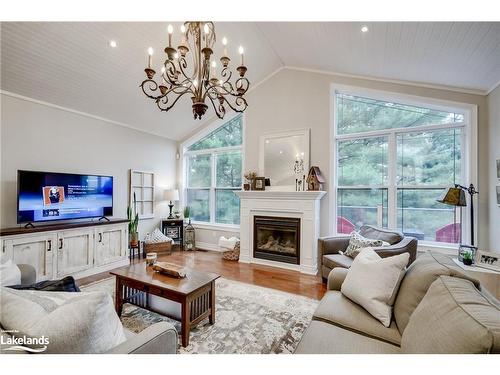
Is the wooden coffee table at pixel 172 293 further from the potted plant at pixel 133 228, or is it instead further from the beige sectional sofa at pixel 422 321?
the potted plant at pixel 133 228

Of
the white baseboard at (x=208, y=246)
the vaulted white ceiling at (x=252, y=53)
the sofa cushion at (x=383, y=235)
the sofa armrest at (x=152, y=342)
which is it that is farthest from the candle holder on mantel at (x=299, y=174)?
the sofa armrest at (x=152, y=342)

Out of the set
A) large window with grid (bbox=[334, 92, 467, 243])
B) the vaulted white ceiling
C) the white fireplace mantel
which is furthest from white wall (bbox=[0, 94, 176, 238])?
large window with grid (bbox=[334, 92, 467, 243])

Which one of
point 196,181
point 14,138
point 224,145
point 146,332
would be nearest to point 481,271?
point 146,332

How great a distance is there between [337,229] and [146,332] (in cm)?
357

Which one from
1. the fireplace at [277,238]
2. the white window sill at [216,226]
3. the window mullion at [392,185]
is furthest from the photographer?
the white window sill at [216,226]

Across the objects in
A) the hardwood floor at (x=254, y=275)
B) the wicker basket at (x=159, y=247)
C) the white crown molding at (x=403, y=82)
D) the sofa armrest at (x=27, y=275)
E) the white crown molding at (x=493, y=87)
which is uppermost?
the white crown molding at (x=403, y=82)

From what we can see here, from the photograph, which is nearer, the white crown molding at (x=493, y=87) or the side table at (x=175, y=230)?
the white crown molding at (x=493, y=87)

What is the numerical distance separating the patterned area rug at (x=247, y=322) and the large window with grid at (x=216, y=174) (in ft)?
7.73

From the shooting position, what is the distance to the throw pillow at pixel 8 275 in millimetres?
1523

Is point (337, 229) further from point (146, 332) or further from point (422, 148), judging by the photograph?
point (146, 332)

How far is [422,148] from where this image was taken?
350 cm

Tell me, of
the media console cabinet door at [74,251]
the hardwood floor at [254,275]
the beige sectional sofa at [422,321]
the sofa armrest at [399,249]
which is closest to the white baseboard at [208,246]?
the hardwood floor at [254,275]

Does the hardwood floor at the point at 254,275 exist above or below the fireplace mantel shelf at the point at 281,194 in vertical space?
below

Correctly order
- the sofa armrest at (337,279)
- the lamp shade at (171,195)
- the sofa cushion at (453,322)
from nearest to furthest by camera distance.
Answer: the sofa cushion at (453,322)
the sofa armrest at (337,279)
the lamp shade at (171,195)
